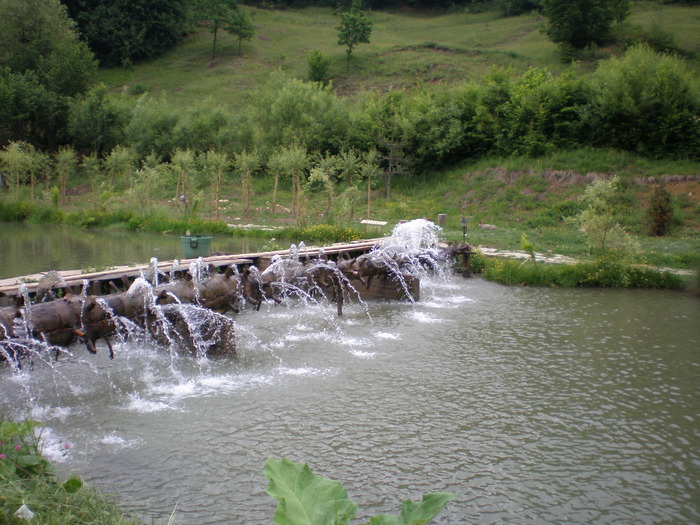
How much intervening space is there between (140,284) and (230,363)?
68.6 inches

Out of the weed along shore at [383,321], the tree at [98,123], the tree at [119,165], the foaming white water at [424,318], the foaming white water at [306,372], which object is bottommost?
the foaming white water at [424,318]

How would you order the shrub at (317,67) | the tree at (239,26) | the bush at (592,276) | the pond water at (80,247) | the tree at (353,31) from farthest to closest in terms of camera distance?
the tree at (239,26) < the tree at (353,31) < the shrub at (317,67) < the pond water at (80,247) < the bush at (592,276)

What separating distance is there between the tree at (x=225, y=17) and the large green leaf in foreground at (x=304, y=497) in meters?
67.8

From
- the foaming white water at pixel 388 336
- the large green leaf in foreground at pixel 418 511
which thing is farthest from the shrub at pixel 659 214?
the large green leaf in foreground at pixel 418 511

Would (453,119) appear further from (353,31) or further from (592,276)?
(353,31)

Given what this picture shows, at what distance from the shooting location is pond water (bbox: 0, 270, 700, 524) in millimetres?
5289

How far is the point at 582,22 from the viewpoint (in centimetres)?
5359

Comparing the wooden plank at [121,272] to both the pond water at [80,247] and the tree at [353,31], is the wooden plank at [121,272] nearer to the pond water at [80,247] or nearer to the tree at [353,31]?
the pond water at [80,247]

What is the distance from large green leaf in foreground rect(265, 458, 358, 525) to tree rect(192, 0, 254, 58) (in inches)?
2668

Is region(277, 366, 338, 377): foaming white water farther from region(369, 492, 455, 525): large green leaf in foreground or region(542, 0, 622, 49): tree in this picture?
region(542, 0, 622, 49): tree

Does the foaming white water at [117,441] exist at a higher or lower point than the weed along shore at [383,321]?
lower

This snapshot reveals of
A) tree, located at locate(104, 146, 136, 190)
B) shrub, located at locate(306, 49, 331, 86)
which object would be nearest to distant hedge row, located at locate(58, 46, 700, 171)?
tree, located at locate(104, 146, 136, 190)

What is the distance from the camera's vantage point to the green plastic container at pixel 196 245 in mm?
15758

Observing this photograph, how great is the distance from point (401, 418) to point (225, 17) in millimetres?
67458
